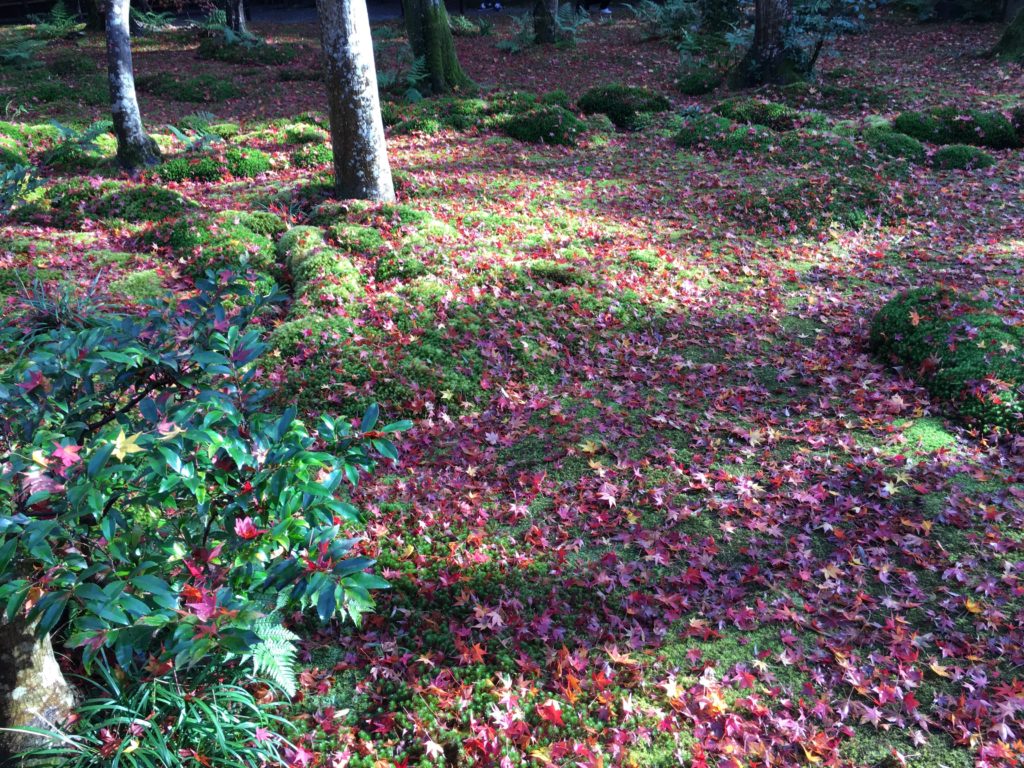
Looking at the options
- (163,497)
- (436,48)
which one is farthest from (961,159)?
(163,497)

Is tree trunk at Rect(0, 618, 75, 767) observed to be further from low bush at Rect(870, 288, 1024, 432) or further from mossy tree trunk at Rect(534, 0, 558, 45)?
mossy tree trunk at Rect(534, 0, 558, 45)

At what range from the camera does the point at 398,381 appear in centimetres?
577

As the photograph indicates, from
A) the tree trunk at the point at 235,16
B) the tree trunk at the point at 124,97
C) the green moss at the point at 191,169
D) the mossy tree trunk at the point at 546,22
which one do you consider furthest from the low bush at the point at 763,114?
the tree trunk at the point at 235,16

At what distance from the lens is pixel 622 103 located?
1376 centimetres

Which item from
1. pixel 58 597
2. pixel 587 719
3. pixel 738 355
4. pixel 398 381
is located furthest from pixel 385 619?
pixel 738 355

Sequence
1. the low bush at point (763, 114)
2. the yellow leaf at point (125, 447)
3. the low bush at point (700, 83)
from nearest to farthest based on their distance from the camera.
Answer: the yellow leaf at point (125, 447) → the low bush at point (763, 114) → the low bush at point (700, 83)

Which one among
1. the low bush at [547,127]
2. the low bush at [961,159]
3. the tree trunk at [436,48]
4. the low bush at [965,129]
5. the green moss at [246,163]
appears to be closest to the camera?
the low bush at [961,159]

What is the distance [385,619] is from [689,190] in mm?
8419

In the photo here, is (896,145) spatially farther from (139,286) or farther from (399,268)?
(139,286)

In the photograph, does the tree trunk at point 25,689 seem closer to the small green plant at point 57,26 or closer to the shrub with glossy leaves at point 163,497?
the shrub with glossy leaves at point 163,497

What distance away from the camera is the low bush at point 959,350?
5.23 m

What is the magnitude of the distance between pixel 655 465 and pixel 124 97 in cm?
961

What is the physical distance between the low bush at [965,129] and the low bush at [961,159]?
0.83 m

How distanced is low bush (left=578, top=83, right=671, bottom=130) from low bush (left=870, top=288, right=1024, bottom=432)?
858 centimetres
